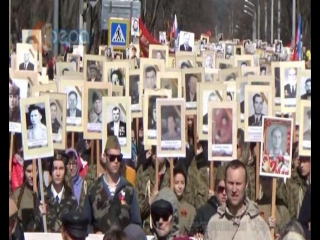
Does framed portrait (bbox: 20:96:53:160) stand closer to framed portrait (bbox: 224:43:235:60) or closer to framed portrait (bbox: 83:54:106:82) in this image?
framed portrait (bbox: 83:54:106:82)

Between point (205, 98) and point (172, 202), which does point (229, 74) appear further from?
point (172, 202)

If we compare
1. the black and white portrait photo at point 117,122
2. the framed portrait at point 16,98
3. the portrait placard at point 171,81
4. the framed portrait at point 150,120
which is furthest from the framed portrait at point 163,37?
the framed portrait at point 16,98

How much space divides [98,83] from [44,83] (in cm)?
27

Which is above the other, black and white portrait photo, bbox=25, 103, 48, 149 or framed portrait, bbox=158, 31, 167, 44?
framed portrait, bbox=158, 31, 167, 44

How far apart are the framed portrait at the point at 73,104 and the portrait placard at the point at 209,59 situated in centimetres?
65

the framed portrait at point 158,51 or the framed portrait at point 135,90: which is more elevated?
the framed portrait at point 158,51

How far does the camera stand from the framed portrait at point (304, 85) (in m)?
5.86

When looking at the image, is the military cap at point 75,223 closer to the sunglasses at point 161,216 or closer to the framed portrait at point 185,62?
the sunglasses at point 161,216

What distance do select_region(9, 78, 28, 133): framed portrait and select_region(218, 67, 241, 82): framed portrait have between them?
994 millimetres

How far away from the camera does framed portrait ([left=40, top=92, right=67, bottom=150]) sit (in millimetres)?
5824

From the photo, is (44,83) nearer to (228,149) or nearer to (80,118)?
(80,118)

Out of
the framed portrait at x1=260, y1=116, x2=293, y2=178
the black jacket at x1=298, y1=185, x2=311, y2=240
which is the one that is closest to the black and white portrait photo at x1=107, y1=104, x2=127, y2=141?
the framed portrait at x1=260, y1=116, x2=293, y2=178

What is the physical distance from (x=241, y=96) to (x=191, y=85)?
0.86 ft
